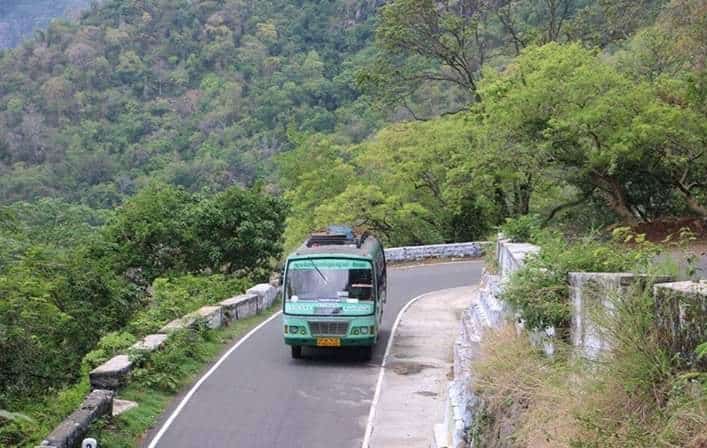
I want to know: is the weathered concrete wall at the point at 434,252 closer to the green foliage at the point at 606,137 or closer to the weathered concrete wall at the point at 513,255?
the green foliage at the point at 606,137

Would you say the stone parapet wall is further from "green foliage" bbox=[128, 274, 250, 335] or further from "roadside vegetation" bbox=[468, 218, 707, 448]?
"roadside vegetation" bbox=[468, 218, 707, 448]

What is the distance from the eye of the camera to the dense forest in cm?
2105

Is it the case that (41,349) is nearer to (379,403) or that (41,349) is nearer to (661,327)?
(379,403)

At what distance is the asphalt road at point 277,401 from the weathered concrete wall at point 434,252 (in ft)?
47.8

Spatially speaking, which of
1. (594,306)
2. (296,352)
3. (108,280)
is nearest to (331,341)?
(296,352)

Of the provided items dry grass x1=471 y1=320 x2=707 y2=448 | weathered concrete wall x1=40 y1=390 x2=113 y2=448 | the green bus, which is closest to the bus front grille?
the green bus

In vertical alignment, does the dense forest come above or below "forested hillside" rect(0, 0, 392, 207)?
below

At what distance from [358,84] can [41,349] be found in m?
30.1

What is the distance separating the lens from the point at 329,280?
677 inches

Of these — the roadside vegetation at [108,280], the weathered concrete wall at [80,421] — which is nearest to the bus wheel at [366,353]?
the roadside vegetation at [108,280]

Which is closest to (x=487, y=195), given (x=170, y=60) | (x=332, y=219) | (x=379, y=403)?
(x=332, y=219)

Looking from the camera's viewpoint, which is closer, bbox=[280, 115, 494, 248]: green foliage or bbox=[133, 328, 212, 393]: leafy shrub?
bbox=[133, 328, 212, 393]: leafy shrub

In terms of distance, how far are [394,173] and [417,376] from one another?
2285cm

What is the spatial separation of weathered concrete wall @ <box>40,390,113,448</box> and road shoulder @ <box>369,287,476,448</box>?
4.10m
